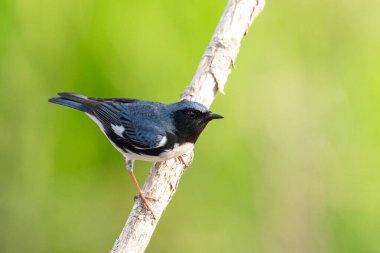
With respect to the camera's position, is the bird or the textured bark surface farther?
the bird

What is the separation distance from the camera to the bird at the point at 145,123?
4.04 m

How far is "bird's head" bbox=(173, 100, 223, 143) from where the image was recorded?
13.1ft

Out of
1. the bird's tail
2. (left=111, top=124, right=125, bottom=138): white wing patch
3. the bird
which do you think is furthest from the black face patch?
the bird's tail

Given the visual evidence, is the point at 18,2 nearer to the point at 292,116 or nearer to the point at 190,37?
the point at 190,37

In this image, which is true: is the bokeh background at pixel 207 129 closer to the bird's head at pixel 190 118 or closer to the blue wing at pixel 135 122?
the blue wing at pixel 135 122

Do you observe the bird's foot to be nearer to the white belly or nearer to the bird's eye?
the white belly

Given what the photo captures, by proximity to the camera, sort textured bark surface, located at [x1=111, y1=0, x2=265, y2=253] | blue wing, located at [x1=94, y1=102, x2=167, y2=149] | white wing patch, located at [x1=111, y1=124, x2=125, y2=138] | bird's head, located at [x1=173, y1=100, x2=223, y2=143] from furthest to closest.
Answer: white wing patch, located at [x1=111, y1=124, x2=125, y2=138], blue wing, located at [x1=94, y1=102, x2=167, y2=149], bird's head, located at [x1=173, y1=100, x2=223, y2=143], textured bark surface, located at [x1=111, y1=0, x2=265, y2=253]

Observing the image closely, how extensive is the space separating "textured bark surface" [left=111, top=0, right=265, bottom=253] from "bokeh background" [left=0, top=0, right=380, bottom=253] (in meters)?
0.20

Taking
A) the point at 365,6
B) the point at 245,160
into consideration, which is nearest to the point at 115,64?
the point at 245,160

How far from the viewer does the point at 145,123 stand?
421 centimetres

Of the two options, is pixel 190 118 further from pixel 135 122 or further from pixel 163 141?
pixel 135 122

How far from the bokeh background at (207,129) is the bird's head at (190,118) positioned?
0.40 meters

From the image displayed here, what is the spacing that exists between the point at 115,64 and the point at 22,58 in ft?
1.62

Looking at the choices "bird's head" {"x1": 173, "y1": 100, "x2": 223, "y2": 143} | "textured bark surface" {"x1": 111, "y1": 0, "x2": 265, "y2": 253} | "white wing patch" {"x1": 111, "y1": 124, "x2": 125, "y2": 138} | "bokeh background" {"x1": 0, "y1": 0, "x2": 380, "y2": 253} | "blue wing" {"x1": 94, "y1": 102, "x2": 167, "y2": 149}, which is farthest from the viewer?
"bokeh background" {"x1": 0, "y1": 0, "x2": 380, "y2": 253}
